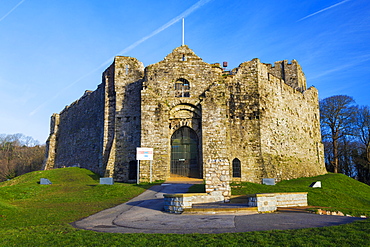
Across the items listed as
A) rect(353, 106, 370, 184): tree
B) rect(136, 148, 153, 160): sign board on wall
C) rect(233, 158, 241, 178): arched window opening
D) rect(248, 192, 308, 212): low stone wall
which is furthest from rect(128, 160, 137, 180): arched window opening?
rect(353, 106, 370, 184): tree

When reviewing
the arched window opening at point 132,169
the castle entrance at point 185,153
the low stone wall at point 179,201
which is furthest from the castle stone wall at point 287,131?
the low stone wall at point 179,201

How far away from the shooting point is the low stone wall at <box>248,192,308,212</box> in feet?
40.6

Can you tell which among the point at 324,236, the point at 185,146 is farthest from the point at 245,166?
the point at 324,236

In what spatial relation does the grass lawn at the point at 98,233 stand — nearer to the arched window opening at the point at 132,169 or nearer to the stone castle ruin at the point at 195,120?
the stone castle ruin at the point at 195,120

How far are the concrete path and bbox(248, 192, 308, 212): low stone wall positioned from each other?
95cm

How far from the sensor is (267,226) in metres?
9.21

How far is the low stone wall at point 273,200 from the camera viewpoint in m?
12.4

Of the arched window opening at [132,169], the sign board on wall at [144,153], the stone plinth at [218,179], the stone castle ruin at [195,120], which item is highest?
the stone castle ruin at [195,120]

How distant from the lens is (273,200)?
12836mm

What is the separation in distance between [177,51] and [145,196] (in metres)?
14.0

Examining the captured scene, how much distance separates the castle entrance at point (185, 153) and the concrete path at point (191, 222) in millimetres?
12336

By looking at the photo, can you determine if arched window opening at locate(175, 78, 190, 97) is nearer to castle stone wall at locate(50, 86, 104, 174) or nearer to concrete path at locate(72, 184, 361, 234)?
castle stone wall at locate(50, 86, 104, 174)

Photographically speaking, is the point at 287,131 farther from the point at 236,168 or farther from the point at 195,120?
the point at 195,120

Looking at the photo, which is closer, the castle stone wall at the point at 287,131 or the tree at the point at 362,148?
the castle stone wall at the point at 287,131
